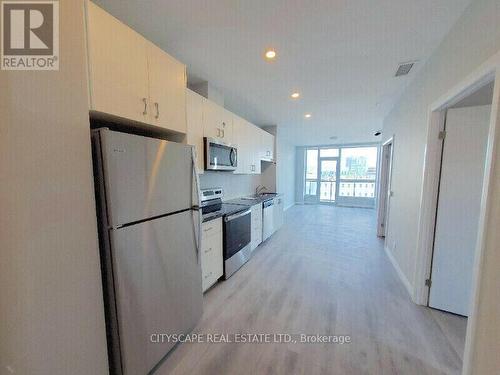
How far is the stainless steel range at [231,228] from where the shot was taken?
2.69 meters

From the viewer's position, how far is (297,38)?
1861 millimetres

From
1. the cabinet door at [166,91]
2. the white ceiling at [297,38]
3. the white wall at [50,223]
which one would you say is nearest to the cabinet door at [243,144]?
the white ceiling at [297,38]

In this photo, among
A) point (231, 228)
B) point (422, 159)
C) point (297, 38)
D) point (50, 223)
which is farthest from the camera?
point (231, 228)

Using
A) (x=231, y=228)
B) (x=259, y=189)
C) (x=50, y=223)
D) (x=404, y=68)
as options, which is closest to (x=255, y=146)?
(x=259, y=189)

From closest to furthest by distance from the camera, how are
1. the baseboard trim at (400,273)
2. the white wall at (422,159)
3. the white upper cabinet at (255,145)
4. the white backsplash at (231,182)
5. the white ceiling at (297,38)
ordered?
the white wall at (422,159) < the white ceiling at (297,38) < the baseboard trim at (400,273) < the white backsplash at (231,182) < the white upper cabinet at (255,145)

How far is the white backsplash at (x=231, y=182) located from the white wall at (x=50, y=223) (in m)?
2.03

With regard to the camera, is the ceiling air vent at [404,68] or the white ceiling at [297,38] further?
the ceiling air vent at [404,68]

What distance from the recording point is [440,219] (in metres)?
2.13

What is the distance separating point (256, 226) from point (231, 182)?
982 mm

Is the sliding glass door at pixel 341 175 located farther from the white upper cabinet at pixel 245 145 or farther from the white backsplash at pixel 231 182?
the white upper cabinet at pixel 245 145

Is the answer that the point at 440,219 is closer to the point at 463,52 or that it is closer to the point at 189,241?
the point at 463,52

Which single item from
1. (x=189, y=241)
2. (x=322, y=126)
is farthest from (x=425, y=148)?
(x=322, y=126)

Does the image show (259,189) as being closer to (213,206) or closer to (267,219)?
(267,219)

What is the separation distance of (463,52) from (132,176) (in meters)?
2.53
